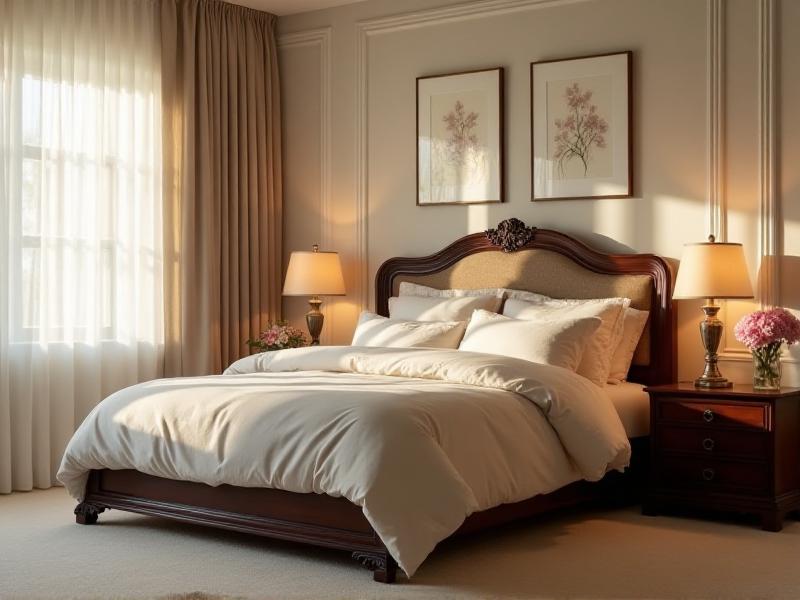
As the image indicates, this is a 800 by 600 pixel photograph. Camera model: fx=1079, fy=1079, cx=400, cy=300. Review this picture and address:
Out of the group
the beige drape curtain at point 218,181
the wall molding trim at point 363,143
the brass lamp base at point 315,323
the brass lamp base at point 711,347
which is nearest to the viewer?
the brass lamp base at point 711,347

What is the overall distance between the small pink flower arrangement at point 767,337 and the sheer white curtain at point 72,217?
3.14 metres

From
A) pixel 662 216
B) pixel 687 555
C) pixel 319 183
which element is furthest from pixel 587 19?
pixel 687 555

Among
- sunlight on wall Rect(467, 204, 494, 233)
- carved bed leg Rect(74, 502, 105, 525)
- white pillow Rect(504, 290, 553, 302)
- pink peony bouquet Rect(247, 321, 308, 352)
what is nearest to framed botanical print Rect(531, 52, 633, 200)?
sunlight on wall Rect(467, 204, 494, 233)

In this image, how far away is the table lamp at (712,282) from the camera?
15.9 feet

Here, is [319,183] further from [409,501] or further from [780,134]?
[409,501]

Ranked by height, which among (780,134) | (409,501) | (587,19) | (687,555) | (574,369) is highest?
(587,19)

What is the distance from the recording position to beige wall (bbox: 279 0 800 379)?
5.14m

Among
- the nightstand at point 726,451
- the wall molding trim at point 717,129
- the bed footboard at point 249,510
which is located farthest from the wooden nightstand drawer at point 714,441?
the bed footboard at point 249,510

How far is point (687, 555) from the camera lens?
402 centimetres

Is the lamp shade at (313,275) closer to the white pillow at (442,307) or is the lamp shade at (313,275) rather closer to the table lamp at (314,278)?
the table lamp at (314,278)

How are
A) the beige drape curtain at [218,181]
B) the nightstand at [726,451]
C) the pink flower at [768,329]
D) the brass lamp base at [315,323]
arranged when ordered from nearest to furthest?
the nightstand at [726,451] → the pink flower at [768,329] → the beige drape curtain at [218,181] → the brass lamp base at [315,323]

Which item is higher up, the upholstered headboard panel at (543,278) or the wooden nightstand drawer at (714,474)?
the upholstered headboard panel at (543,278)

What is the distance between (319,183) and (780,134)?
276cm

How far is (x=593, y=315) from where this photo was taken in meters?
5.17
